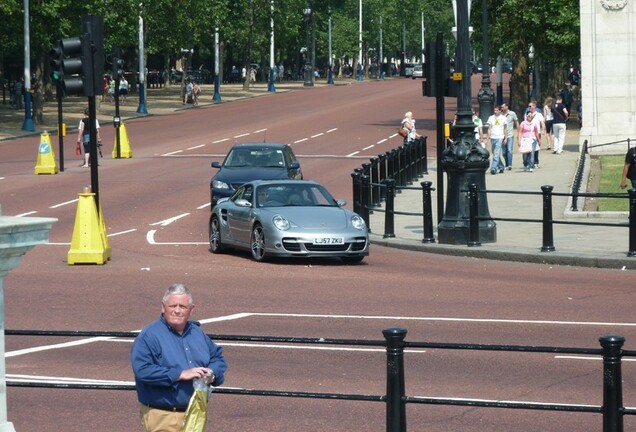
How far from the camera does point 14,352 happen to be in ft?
45.2

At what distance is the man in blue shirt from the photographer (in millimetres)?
7469

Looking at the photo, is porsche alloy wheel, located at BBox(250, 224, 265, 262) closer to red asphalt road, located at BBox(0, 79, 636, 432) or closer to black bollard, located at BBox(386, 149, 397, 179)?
red asphalt road, located at BBox(0, 79, 636, 432)

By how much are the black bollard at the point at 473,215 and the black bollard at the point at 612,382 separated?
14.8 m

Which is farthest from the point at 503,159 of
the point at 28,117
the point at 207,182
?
the point at 28,117

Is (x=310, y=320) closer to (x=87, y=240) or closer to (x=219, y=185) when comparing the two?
(x=87, y=240)

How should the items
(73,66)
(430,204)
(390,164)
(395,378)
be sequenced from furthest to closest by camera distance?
(390,164), (430,204), (73,66), (395,378)

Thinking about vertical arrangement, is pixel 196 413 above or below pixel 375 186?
above

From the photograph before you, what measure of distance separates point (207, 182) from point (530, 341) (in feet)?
79.4

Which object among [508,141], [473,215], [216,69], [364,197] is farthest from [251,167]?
[216,69]

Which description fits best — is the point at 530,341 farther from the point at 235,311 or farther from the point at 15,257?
the point at 15,257

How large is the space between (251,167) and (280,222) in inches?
318

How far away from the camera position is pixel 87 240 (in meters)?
21.6

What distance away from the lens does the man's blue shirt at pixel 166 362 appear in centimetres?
747

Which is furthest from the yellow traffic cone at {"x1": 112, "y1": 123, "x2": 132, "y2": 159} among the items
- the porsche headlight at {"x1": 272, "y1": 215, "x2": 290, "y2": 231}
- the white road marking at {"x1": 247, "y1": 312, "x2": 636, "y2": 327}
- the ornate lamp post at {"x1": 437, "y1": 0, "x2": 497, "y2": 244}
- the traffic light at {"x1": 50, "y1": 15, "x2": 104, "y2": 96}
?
the white road marking at {"x1": 247, "y1": 312, "x2": 636, "y2": 327}
